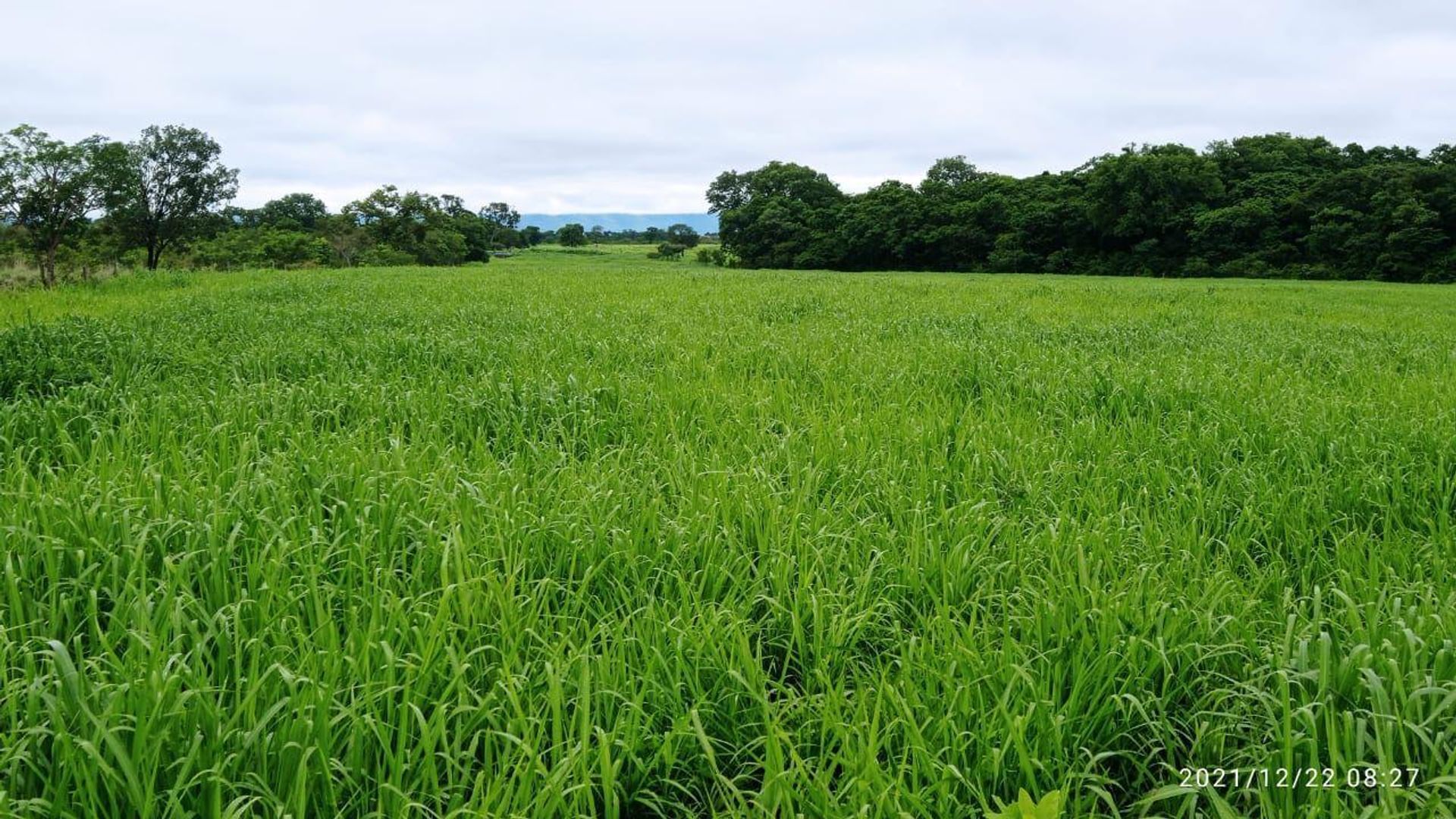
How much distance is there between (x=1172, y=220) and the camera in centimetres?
4875

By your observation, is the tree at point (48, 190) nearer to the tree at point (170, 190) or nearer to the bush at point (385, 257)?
the tree at point (170, 190)

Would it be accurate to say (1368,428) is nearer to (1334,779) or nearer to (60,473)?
(1334,779)

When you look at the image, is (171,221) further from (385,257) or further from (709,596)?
(709,596)

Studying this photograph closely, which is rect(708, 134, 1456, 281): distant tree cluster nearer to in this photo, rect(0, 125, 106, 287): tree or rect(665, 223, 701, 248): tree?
rect(665, 223, 701, 248): tree

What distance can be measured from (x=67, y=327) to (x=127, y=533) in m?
6.57

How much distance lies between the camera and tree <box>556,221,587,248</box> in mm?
114562

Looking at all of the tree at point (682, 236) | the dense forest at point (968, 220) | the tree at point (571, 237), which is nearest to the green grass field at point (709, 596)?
the dense forest at point (968, 220)

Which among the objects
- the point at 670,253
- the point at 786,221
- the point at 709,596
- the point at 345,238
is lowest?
Answer: the point at 709,596

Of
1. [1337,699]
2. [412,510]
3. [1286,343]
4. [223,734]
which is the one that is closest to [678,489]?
[412,510]

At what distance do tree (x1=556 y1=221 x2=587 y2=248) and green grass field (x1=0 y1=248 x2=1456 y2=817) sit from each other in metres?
113

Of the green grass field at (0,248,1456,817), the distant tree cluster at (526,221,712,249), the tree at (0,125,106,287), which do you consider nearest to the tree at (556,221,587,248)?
the distant tree cluster at (526,221,712,249)

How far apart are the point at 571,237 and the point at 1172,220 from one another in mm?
87632

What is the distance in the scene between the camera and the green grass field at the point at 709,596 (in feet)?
5.80

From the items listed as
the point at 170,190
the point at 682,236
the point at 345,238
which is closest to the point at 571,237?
the point at 682,236
